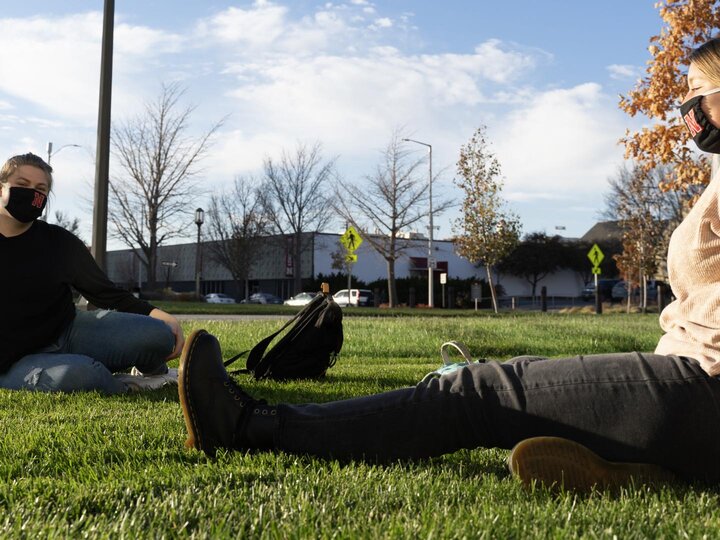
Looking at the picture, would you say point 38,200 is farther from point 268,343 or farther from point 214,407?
point 214,407

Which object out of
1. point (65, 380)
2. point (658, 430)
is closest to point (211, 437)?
point (658, 430)

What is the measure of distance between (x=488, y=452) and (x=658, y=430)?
0.81 meters

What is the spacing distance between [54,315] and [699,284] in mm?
3758

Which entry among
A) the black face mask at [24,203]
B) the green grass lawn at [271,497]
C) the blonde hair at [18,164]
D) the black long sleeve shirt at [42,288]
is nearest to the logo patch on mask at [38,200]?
the black face mask at [24,203]

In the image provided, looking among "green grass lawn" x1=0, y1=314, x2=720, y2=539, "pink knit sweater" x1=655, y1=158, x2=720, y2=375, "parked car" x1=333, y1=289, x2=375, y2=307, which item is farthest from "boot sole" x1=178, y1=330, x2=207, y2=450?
"parked car" x1=333, y1=289, x2=375, y2=307

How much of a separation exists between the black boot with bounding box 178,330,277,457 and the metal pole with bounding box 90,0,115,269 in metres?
7.65

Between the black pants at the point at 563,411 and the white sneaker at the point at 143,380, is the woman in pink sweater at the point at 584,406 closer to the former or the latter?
the black pants at the point at 563,411

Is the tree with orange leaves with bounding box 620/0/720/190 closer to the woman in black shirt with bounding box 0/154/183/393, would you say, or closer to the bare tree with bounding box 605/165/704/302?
the woman in black shirt with bounding box 0/154/183/393

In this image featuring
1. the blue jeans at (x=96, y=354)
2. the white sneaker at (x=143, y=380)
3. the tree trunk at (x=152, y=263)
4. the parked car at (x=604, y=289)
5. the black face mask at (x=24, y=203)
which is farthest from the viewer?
the parked car at (x=604, y=289)

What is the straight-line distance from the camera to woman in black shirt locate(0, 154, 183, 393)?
4461 mm

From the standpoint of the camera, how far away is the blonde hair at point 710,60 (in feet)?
7.79

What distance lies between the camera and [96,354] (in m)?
4.86

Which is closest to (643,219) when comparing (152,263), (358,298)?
(358,298)

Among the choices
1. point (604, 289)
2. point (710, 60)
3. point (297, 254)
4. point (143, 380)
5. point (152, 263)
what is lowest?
point (143, 380)
